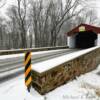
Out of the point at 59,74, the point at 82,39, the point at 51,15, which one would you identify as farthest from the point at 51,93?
the point at 51,15

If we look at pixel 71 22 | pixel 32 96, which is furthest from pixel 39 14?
pixel 32 96

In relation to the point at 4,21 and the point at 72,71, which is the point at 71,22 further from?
the point at 72,71

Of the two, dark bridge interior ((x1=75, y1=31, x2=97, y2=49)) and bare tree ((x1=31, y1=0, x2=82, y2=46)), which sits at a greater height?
bare tree ((x1=31, y1=0, x2=82, y2=46))

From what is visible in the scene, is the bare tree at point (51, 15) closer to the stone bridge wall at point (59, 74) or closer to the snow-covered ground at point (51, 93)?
the stone bridge wall at point (59, 74)

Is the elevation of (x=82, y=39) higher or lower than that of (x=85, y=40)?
higher

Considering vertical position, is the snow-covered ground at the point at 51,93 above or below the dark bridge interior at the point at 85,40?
below

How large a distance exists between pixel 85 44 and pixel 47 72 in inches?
791

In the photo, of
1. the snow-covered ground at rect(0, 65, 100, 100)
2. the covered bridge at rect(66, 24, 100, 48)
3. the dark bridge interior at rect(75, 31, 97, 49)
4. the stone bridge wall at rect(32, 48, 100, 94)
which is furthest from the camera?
the dark bridge interior at rect(75, 31, 97, 49)

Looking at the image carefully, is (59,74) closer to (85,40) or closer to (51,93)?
(51,93)

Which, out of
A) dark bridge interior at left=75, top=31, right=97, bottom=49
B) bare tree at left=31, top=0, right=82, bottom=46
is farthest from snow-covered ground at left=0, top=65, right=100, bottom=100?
bare tree at left=31, top=0, right=82, bottom=46

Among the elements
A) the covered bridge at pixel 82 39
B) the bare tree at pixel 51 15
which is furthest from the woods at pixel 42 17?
the covered bridge at pixel 82 39

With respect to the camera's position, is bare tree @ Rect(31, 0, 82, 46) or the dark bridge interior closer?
the dark bridge interior

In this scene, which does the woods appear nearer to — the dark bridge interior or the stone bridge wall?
the dark bridge interior

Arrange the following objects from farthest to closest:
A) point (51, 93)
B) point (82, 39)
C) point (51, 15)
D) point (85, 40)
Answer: point (51, 15), point (85, 40), point (82, 39), point (51, 93)
